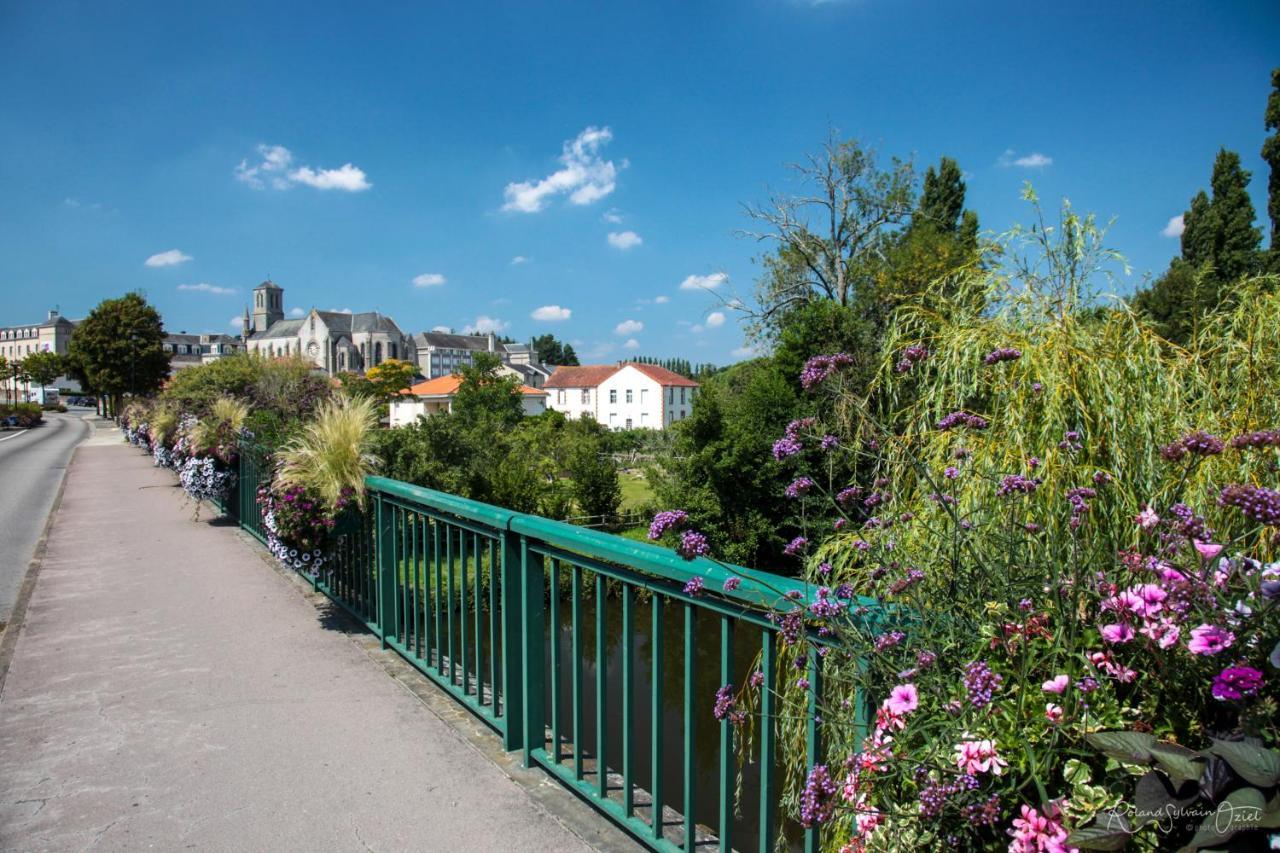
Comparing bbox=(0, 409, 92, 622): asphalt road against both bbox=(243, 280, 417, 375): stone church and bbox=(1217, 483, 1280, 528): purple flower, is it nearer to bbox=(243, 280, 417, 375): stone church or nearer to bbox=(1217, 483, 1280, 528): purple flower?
bbox=(1217, 483, 1280, 528): purple flower

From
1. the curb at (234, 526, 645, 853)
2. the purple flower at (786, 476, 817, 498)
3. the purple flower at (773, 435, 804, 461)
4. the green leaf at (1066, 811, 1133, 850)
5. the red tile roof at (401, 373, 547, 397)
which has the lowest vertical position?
the curb at (234, 526, 645, 853)

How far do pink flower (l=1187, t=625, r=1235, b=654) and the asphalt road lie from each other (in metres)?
7.28

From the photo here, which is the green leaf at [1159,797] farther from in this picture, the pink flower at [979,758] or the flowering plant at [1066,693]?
the pink flower at [979,758]

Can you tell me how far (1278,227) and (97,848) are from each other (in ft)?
99.9

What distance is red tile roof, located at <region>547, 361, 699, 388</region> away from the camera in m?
78.4

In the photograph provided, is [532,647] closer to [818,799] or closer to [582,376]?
[818,799]

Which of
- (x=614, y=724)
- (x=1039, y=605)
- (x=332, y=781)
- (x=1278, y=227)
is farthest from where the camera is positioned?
(x=1278, y=227)

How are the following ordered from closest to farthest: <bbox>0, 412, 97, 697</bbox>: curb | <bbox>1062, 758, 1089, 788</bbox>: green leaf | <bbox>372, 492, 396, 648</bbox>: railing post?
<bbox>1062, 758, 1089, 788</bbox>: green leaf, <bbox>0, 412, 97, 697</bbox>: curb, <bbox>372, 492, 396, 648</bbox>: railing post

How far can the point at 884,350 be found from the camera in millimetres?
5473

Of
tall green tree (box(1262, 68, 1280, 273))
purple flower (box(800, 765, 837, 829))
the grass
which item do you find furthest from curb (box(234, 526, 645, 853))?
tall green tree (box(1262, 68, 1280, 273))

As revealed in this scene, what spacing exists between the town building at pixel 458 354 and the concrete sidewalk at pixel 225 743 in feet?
370

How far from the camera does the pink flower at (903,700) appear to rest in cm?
151

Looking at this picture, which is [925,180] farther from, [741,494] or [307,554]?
[307,554]

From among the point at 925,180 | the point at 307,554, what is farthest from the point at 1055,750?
the point at 925,180
